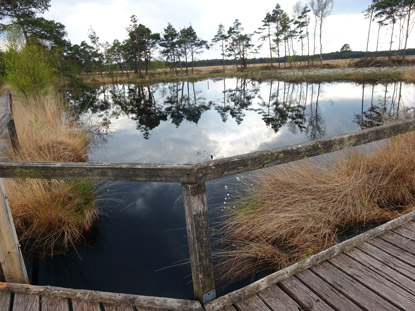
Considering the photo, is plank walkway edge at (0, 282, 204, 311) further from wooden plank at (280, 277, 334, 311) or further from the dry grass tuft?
the dry grass tuft

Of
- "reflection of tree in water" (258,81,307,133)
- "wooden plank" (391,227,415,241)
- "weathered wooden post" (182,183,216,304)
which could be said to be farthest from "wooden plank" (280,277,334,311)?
"reflection of tree in water" (258,81,307,133)

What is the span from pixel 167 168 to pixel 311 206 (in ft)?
9.70

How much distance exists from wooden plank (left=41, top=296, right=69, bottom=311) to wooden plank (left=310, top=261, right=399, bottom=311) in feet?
6.36

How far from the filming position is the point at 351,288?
193cm

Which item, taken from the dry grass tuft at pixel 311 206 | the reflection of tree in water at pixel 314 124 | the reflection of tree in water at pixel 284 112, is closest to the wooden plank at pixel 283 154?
the dry grass tuft at pixel 311 206

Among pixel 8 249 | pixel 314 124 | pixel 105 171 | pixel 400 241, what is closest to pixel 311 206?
pixel 400 241

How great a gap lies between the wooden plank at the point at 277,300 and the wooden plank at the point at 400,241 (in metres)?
1.29

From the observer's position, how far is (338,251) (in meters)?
2.32

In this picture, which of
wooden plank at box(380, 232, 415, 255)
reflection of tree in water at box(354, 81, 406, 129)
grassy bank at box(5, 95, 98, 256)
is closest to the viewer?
wooden plank at box(380, 232, 415, 255)

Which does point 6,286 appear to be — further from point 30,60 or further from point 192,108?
point 192,108

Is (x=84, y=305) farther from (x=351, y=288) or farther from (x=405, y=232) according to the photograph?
(x=405, y=232)

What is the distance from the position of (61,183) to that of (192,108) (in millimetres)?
15694

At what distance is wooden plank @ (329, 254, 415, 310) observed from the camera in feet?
5.87

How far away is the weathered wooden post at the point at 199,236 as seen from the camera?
163 centimetres
